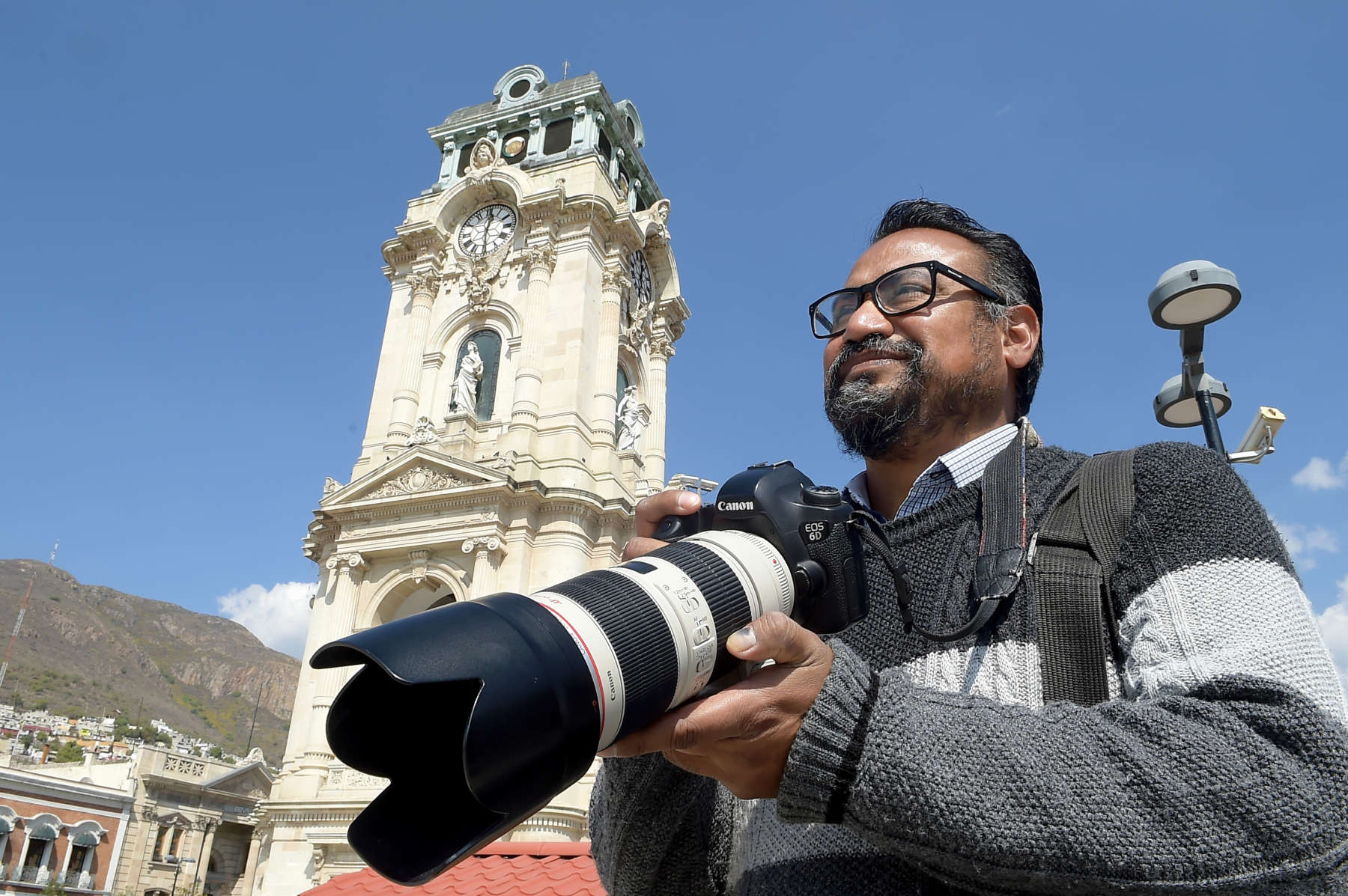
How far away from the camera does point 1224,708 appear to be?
1.35 meters

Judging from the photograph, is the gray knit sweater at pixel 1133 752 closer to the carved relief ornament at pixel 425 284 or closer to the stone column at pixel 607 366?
the stone column at pixel 607 366

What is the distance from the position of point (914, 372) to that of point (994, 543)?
2.01ft

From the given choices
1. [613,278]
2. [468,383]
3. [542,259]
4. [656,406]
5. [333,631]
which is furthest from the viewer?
[656,406]

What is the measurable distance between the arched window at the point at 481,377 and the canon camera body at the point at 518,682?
2005 centimetres

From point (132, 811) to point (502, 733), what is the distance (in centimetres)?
4326

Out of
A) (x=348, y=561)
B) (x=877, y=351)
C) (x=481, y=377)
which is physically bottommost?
(x=877, y=351)

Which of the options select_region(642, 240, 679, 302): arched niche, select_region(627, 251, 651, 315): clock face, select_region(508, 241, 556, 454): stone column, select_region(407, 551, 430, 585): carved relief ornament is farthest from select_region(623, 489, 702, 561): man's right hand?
select_region(642, 240, 679, 302): arched niche

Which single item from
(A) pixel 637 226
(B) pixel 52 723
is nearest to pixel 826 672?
(A) pixel 637 226

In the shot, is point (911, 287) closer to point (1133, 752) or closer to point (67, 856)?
point (1133, 752)

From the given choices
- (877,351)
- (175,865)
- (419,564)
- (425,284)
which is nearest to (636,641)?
(877,351)

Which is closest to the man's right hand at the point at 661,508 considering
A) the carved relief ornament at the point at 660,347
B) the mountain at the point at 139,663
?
the carved relief ornament at the point at 660,347

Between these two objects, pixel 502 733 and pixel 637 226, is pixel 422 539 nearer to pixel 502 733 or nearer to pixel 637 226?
pixel 637 226

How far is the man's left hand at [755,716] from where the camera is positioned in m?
1.42

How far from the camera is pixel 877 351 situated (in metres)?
2.43
